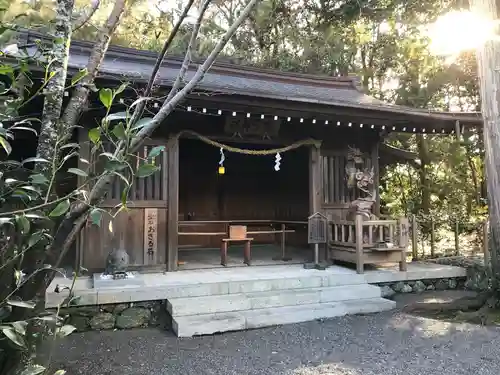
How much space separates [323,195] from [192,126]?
256cm

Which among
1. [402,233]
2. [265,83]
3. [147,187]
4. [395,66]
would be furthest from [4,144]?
[395,66]

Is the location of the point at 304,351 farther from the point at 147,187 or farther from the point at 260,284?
the point at 147,187

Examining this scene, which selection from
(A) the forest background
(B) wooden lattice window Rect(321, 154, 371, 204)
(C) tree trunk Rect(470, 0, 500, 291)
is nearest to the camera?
(C) tree trunk Rect(470, 0, 500, 291)

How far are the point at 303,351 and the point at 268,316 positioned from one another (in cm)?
81

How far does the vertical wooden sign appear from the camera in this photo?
5.60m

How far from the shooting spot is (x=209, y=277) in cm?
520

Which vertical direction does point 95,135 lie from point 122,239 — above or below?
above

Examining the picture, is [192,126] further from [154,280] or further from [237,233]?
[154,280]

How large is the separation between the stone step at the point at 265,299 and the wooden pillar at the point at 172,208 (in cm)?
130

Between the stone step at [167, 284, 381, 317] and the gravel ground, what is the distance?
0.39 meters

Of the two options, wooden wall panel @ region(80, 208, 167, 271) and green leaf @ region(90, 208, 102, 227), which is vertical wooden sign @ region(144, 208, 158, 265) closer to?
wooden wall panel @ region(80, 208, 167, 271)

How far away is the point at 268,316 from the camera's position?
169 inches

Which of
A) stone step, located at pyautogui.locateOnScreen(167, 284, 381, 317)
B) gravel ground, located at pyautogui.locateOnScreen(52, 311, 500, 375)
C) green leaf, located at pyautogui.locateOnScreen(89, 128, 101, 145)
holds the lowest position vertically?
gravel ground, located at pyautogui.locateOnScreen(52, 311, 500, 375)

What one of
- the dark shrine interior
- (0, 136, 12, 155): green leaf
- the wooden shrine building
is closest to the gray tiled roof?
the wooden shrine building
